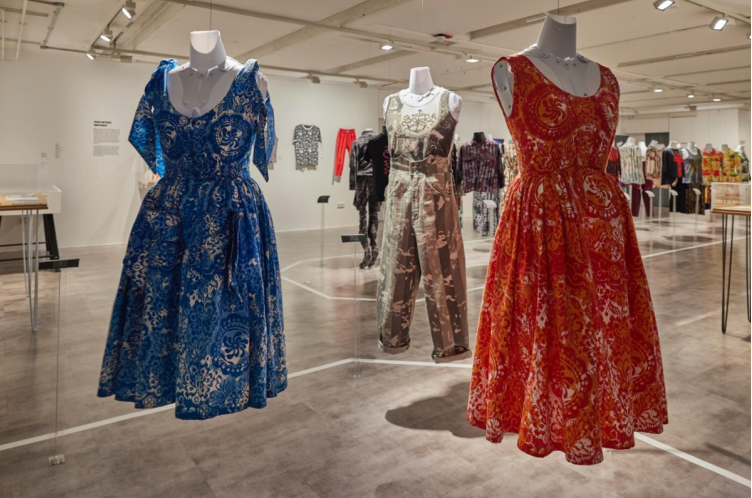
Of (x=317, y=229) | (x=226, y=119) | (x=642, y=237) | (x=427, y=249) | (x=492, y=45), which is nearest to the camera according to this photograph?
Result: (x=226, y=119)

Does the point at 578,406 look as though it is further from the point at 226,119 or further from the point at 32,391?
the point at 32,391

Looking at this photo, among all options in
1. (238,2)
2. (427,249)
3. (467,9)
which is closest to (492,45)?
(467,9)

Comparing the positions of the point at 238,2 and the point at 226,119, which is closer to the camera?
the point at 226,119

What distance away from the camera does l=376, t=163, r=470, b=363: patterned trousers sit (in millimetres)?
2799

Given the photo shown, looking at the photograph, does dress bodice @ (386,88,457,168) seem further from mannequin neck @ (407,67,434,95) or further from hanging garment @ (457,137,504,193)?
hanging garment @ (457,137,504,193)

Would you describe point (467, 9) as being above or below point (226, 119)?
above

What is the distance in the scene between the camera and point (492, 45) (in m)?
8.09

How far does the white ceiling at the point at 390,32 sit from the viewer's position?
20.4 feet

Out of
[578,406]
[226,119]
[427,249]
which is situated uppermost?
[226,119]

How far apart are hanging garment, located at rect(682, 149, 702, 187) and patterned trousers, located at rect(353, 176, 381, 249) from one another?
7508 millimetres

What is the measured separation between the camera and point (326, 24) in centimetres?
689

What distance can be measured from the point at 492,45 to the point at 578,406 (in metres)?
7.41

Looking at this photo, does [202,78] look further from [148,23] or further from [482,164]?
[482,164]

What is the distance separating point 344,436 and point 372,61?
7.58 m
